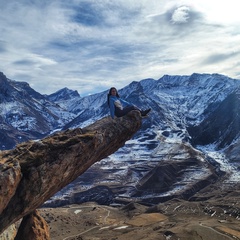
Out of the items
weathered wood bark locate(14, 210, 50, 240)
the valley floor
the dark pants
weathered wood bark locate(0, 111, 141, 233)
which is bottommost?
the valley floor

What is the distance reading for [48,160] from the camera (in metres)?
20.5

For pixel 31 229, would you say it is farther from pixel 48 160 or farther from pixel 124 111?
pixel 124 111

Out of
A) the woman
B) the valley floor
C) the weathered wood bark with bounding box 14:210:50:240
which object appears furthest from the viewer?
the valley floor

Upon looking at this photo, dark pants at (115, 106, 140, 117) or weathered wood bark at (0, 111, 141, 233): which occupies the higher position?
dark pants at (115, 106, 140, 117)

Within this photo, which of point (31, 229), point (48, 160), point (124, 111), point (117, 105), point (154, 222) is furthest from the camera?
point (154, 222)

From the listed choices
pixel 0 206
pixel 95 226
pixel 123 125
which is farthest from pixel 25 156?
pixel 95 226

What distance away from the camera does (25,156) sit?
19.9 m

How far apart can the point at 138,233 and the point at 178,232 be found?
13.3 m

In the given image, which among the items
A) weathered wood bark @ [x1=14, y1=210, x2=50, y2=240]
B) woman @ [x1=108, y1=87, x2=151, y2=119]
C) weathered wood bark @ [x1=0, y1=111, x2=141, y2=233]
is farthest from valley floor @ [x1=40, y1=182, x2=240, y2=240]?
weathered wood bark @ [x1=0, y1=111, x2=141, y2=233]

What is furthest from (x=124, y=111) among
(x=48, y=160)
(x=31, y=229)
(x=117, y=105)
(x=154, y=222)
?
(x=154, y=222)

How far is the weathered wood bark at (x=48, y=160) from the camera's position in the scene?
18.8 m

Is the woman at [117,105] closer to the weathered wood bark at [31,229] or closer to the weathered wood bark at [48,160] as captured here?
the weathered wood bark at [48,160]

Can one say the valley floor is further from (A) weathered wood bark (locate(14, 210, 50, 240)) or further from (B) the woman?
(A) weathered wood bark (locate(14, 210, 50, 240))

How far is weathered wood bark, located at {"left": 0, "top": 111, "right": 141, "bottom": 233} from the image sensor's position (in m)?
18.8
